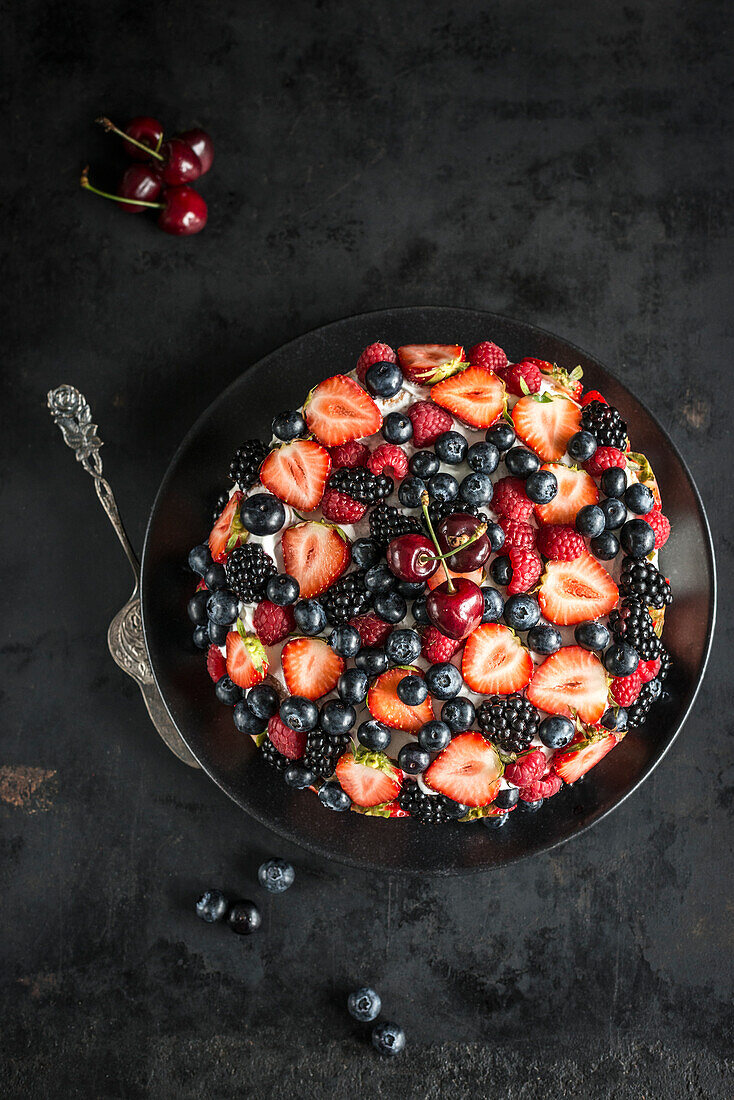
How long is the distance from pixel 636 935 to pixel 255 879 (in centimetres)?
145

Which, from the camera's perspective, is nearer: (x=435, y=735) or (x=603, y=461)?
(x=435, y=735)

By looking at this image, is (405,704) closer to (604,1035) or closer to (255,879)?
(255,879)

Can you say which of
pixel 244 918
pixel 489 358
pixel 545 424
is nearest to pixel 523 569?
pixel 545 424

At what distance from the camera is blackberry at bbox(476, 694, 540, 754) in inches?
93.9

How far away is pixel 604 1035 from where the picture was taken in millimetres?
3139

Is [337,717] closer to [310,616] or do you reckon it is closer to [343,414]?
[310,616]

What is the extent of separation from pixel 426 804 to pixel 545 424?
3.87ft

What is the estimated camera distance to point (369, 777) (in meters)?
2.50

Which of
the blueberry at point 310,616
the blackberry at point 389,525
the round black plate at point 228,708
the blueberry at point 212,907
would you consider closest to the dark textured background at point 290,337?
the blueberry at point 212,907

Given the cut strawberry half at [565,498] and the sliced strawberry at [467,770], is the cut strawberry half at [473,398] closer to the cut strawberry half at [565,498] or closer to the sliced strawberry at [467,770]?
the cut strawberry half at [565,498]

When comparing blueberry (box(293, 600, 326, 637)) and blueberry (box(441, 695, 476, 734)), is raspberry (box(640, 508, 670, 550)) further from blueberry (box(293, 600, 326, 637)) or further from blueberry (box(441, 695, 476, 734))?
blueberry (box(293, 600, 326, 637))

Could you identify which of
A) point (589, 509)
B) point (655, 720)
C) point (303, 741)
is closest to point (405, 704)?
point (303, 741)

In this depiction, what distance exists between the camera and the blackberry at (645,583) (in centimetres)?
246

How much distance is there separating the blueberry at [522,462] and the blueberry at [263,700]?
97 cm
